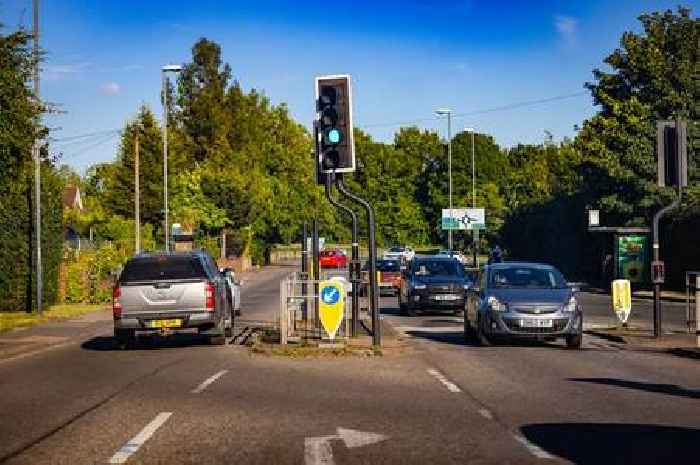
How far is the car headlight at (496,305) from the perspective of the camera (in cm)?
1978

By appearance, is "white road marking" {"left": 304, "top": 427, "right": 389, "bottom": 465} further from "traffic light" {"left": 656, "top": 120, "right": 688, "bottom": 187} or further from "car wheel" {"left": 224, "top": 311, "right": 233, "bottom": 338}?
"car wheel" {"left": 224, "top": 311, "right": 233, "bottom": 338}

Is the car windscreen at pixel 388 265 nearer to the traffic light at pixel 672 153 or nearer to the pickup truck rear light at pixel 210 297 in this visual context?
the pickup truck rear light at pixel 210 297

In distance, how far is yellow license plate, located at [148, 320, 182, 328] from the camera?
2070cm

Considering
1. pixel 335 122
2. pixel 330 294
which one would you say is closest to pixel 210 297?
pixel 330 294

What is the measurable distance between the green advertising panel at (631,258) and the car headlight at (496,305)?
24.2m

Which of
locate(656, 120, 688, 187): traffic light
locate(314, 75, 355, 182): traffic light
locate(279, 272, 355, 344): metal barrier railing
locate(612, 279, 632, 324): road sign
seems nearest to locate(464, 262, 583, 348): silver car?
locate(279, 272, 355, 344): metal barrier railing

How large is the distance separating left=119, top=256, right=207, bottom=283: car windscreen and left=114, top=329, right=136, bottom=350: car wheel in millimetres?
1007

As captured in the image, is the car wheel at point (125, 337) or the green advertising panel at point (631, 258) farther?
the green advertising panel at point (631, 258)

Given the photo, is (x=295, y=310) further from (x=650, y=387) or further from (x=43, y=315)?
(x=43, y=315)

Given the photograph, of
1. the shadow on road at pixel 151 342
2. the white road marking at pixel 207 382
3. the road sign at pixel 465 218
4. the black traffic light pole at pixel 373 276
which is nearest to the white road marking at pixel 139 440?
the white road marking at pixel 207 382

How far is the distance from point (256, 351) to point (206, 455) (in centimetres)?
1033

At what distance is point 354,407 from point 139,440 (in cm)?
296

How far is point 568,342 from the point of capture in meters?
20.1

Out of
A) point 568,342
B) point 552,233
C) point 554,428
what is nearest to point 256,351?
point 568,342
